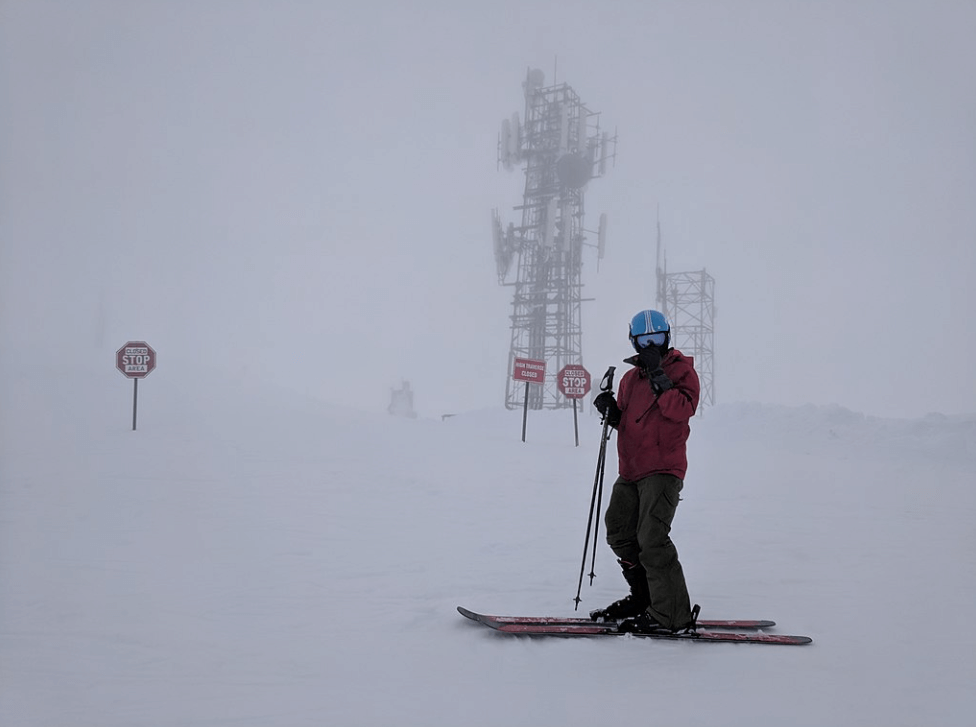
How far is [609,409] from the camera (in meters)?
5.17

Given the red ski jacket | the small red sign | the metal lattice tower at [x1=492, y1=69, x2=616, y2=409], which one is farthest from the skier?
the metal lattice tower at [x1=492, y1=69, x2=616, y2=409]

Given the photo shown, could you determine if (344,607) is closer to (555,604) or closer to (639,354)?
(555,604)

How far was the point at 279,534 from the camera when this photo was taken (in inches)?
306

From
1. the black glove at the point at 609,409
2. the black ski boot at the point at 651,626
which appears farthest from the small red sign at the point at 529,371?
the black ski boot at the point at 651,626

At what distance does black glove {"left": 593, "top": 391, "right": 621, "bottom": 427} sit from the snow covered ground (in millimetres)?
1548

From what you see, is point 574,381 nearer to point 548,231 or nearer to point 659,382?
point 659,382

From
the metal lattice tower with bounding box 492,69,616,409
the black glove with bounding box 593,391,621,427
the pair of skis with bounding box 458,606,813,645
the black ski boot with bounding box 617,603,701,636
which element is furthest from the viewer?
the metal lattice tower with bounding box 492,69,616,409

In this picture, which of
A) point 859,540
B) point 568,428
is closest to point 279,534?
point 859,540

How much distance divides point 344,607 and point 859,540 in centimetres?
644

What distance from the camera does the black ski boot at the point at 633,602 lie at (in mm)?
5020

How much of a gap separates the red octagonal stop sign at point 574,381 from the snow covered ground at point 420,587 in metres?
3.36

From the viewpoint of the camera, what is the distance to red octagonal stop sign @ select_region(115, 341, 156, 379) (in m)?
15.0

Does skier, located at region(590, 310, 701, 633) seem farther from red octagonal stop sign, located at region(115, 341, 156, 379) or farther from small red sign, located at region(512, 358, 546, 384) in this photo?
red octagonal stop sign, located at region(115, 341, 156, 379)

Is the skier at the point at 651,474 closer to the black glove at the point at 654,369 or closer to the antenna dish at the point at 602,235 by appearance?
the black glove at the point at 654,369
